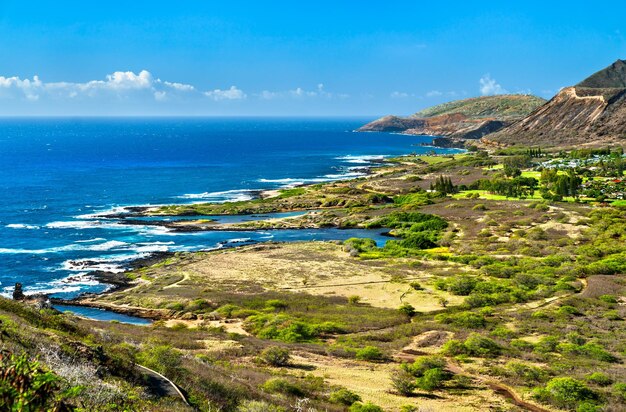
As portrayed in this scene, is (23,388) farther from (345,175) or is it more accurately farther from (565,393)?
(345,175)

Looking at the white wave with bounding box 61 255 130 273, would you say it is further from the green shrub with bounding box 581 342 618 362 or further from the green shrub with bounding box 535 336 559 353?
the green shrub with bounding box 581 342 618 362

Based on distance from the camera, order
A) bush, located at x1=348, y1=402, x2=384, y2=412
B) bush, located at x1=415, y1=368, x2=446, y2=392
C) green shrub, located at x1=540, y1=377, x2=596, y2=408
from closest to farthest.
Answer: bush, located at x1=348, y1=402, x2=384, y2=412 < green shrub, located at x1=540, y1=377, x2=596, y2=408 < bush, located at x1=415, y1=368, x2=446, y2=392

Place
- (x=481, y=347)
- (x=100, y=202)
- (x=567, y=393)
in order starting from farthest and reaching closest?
(x=100, y=202) < (x=481, y=347) < (x=567, y=393)

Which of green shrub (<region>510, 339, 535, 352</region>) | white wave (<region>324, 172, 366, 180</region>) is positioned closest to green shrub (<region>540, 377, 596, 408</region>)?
green shrub (<region>510, 339, 535, 352</region>)

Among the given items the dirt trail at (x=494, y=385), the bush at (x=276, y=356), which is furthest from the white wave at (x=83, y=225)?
the dirt trail at (x=494, y=385)

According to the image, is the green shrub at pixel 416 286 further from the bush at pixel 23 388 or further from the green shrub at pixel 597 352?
the bush at pixel 23 388

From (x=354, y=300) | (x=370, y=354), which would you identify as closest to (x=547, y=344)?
(x=370, y=354)

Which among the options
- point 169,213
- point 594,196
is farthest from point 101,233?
point 594,196
